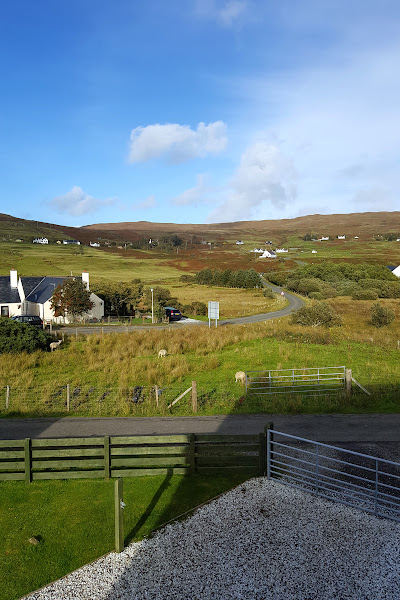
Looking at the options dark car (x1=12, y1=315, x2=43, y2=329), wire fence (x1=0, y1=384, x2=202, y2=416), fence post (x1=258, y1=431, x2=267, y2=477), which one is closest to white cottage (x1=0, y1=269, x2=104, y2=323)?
dark car (x1=12, y1=315, x2=43, y2=329)

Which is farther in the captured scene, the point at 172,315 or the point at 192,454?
the point at 172,315

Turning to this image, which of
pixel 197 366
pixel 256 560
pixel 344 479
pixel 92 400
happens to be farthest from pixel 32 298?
pixel 256 560

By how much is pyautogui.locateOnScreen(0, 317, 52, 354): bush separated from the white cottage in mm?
22580

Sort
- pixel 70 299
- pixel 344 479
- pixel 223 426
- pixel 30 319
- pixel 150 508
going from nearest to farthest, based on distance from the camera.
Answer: pixel 150 508
pixel 344 479
pixel 223 426
pixel 30 319
pixel 70 299

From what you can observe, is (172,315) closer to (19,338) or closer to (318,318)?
(318,318)

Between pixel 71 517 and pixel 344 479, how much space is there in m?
7.04

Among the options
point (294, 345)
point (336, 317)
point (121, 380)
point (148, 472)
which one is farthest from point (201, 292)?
point (148, 472)

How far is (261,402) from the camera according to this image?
59.8 ft

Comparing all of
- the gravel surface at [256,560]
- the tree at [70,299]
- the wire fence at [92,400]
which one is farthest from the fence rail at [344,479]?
the tree at [70,299]

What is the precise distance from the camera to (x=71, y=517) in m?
9.68

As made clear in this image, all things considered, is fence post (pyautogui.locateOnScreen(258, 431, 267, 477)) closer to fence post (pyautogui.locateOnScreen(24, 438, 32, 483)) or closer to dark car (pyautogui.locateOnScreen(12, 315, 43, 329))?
fence post (pyautogui.locateOnScreen(24, 438, 32, 483))

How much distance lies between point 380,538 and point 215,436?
14.1 feet

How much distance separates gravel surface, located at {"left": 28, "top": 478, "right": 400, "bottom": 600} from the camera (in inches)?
294

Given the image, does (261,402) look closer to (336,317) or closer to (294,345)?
(294,345)
